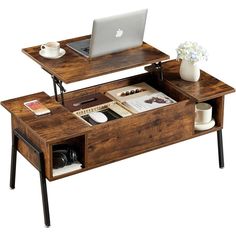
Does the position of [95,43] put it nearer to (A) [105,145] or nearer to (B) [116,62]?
(B) [116,62]

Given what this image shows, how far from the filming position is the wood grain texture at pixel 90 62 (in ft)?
22.2

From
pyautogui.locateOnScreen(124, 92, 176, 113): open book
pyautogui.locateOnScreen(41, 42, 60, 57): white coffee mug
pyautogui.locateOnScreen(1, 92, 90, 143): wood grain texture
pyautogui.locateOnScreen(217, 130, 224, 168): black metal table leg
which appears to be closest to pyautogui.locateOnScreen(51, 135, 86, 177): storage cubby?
pyautogui.locateOnScreen(1, 92, 90, 143): wood grain texture

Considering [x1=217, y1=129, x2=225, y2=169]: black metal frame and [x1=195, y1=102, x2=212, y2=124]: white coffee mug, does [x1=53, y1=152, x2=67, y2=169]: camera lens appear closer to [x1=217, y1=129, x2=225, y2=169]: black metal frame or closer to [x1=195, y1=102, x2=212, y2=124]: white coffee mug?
[x1=195, y1=102, x2=212, y2=124]: white coffee mug

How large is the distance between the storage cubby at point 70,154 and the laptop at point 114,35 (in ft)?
2.16

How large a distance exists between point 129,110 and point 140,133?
26 cm

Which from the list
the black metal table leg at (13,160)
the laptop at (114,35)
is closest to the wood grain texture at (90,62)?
the laptop at (114,35)

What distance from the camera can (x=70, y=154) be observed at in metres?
6.65

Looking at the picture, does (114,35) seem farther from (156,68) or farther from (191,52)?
(191,52)

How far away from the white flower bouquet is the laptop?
30 centimetres

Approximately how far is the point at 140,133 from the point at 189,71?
0.67 m

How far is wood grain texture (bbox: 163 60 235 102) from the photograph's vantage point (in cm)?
703

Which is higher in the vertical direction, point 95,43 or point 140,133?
point 95,43

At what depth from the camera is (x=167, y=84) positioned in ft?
23.8

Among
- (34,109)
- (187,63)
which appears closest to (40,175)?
(34,109)
